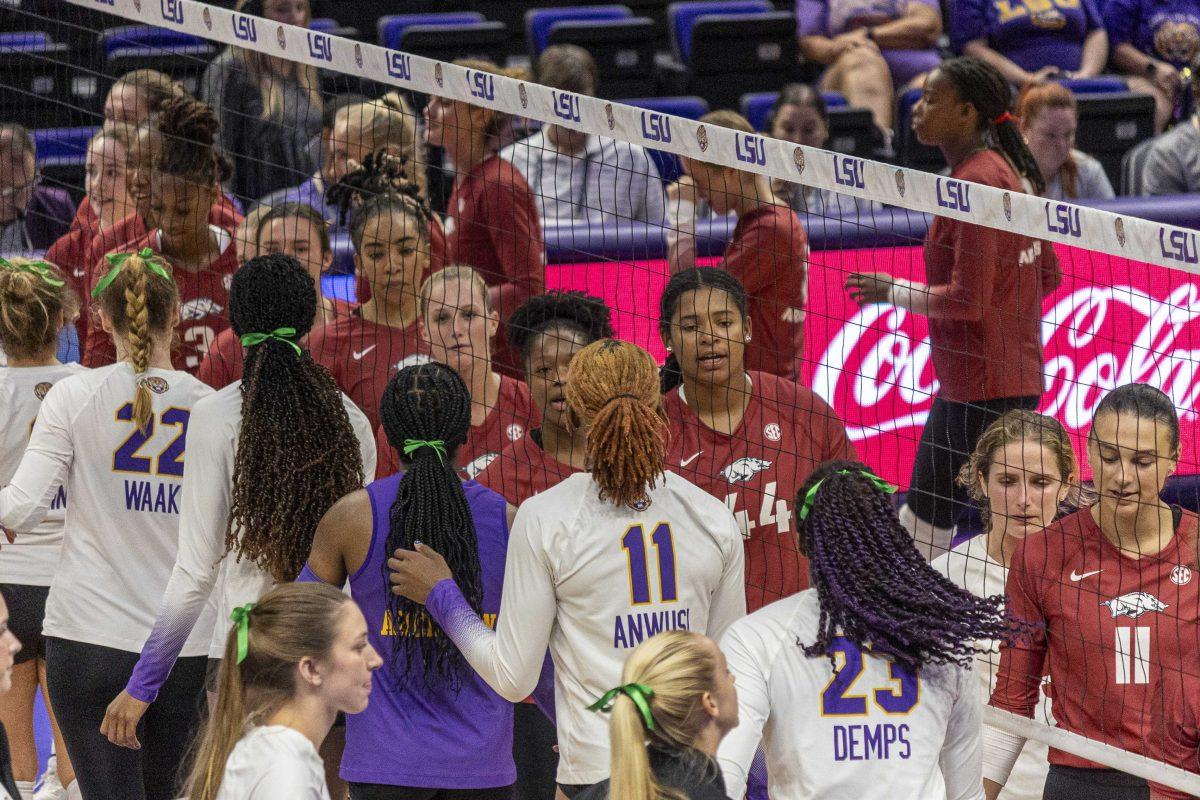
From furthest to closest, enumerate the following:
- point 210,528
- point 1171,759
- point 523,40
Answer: point 523,40 < point 210,528 < point 1171,759

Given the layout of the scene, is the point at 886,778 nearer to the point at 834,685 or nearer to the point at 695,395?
the point at 834,685

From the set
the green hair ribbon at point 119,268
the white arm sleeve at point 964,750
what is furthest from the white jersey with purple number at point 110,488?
the white arm sleeve at point 964,750

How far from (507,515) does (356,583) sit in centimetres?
41

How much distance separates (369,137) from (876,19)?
16.1 ft

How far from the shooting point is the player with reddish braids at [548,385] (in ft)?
16.4

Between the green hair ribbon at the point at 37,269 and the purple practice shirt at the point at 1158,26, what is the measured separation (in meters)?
8.03

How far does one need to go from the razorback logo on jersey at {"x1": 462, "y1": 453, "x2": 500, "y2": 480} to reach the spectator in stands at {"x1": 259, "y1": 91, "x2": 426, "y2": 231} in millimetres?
1702

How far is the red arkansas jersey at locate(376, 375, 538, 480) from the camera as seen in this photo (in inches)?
208

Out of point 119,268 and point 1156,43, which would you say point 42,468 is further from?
point 1156,43

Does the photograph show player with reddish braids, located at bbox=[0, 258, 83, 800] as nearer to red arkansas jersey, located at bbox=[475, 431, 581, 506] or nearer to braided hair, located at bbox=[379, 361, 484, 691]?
red arkansas jersey, located at bbox=[475, 431, 581, 506]

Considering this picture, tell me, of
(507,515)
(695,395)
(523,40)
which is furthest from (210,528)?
(523,40)

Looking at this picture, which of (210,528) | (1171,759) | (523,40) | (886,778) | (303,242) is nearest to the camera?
(886,778)

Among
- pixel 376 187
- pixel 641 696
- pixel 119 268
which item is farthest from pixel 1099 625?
pixel 376 187

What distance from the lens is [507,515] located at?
4.30 meters
